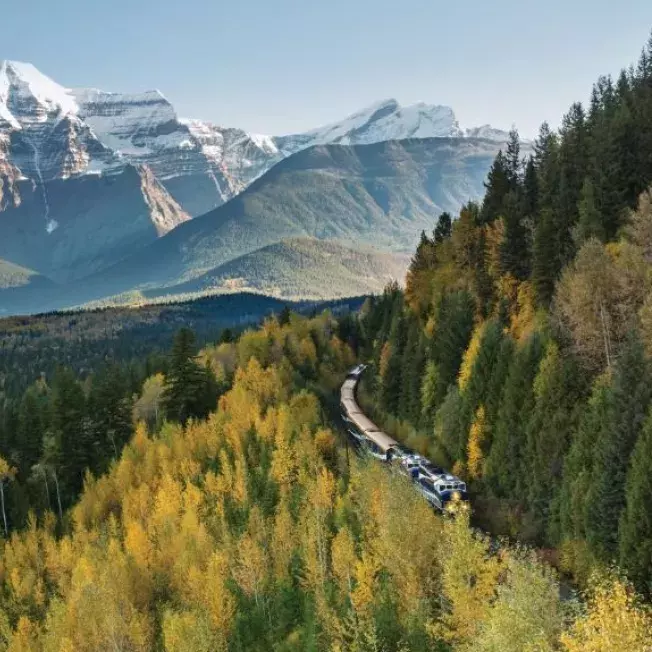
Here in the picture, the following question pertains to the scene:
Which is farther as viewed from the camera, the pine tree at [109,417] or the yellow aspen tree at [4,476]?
the pine tree at [109,417]

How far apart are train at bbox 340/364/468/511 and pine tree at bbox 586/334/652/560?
10743 millimetres

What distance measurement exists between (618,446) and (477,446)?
78.1 feet

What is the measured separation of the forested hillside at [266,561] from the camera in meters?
46.4

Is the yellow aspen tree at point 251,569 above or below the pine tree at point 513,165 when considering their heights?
below

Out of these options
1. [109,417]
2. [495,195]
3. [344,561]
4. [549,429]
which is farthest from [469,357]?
[109,417]

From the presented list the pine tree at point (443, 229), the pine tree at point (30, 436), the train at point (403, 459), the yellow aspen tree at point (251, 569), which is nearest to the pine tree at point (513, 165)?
the pine tree at point (443, 229)

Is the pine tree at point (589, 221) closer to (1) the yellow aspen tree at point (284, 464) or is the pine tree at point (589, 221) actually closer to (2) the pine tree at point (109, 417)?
(1) the yellow aspen tree at point (284, 464)

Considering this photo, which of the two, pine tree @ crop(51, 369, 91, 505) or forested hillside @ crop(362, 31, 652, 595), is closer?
forested hillside @ crop(362, 31, 652, 595)

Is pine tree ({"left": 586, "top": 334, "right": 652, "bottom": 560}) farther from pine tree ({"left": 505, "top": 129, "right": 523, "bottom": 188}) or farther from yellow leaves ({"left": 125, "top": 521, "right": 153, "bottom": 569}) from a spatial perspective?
pine tree ({"left": 505, "top": 129, "right": 523, "bottom": 188})

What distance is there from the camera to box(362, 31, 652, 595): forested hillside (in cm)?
5703

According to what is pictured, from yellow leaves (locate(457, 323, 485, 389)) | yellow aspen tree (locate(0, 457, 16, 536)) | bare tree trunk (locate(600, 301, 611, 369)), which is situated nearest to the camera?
bare tree trunk (locate(600, 301, 611, 369))

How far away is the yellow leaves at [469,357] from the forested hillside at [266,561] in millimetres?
16534

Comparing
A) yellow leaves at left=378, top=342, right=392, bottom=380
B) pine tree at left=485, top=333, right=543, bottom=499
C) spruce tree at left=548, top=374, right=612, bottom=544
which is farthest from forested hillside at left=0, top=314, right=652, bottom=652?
yellow leaves at left=378, top=342, right=392, bottom=380

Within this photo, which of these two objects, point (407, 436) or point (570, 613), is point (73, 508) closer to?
point (407, 436)
